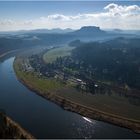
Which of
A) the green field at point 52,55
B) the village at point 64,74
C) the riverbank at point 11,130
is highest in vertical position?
the riverbank at point 11,130

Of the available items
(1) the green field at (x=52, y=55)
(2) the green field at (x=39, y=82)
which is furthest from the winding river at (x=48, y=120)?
(1) the green field at (x=52, y=55)

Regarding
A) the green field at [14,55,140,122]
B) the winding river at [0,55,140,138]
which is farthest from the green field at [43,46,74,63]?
the winding river at [0,55,140,138]

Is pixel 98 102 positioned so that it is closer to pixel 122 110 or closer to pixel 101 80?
pixel 122 110

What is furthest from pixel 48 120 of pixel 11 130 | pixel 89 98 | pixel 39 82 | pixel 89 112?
pixel 39 82

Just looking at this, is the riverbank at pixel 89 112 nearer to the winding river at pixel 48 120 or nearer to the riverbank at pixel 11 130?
the winding river at pixel 48 120

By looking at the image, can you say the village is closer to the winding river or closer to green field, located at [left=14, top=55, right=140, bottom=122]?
green field, located at [left=14, top=55, right=140, bottom=122]
